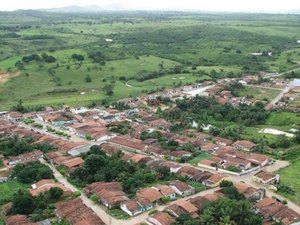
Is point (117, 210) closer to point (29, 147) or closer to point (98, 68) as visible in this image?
point (29, 147)

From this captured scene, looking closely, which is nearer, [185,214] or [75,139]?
[185,214]

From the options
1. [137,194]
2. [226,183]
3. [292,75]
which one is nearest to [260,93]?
[292,75]

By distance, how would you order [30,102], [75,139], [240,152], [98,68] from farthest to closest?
[98,68]
[30,102]
[75,139]
[240,152]

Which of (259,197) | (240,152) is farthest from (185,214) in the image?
(240,152)

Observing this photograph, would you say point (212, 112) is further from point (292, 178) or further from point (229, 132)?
point (292, 178)

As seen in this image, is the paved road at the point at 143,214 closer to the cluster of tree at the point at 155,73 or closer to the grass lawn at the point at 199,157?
the grass lawn at the point at 199,157

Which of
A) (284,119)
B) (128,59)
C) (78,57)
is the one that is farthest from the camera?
(128,59)
